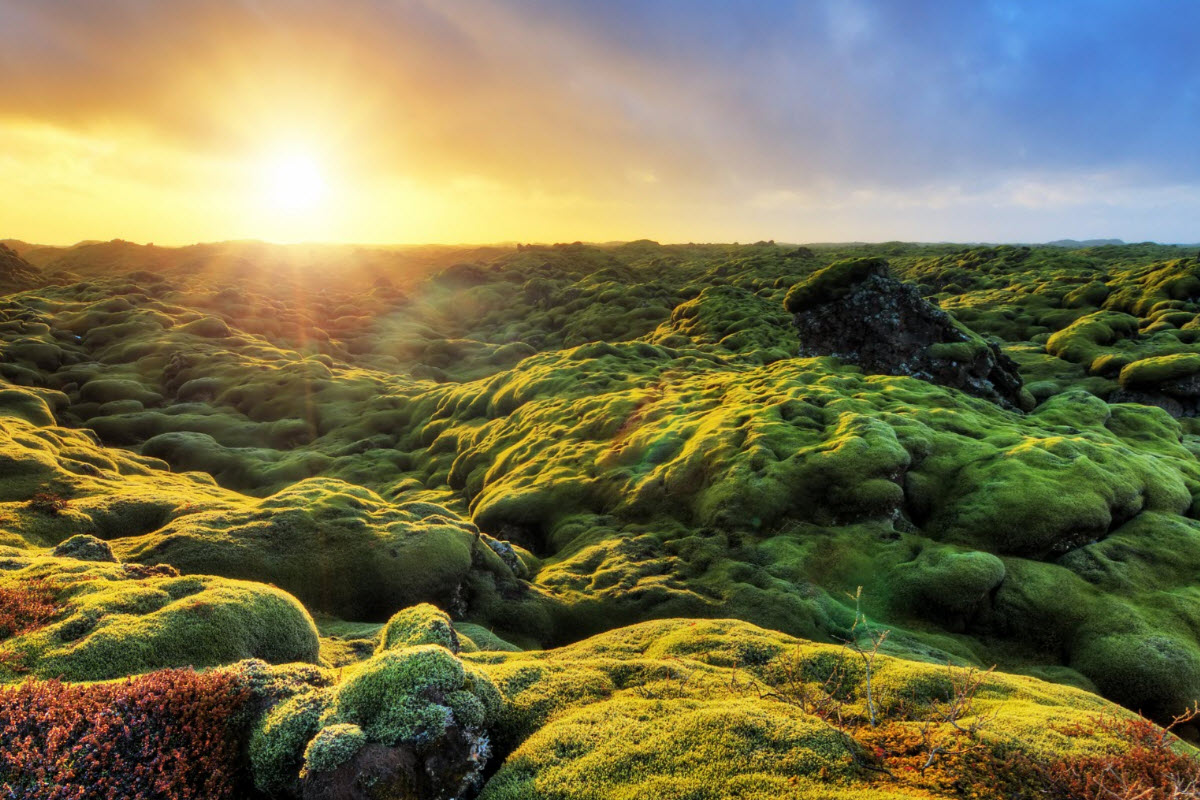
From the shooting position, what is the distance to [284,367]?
63.9 m

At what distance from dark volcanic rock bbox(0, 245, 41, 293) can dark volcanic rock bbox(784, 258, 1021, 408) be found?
167357mm

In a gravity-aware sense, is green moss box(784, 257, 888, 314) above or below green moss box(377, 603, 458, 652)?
above

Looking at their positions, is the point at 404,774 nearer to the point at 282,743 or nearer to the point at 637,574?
the point at 282,743

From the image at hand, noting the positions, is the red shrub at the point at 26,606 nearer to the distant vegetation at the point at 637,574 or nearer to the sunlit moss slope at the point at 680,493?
the distant vegetation at the point at 637,574

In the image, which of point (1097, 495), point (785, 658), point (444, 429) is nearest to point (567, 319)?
point (444, 429)

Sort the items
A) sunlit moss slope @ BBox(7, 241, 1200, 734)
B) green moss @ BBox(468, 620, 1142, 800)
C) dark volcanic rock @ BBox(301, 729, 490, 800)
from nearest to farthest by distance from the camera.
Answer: dark volcanic rock @ BBox(301, 729, 490, 800) → green moss @ BBox(468, 620, 1142, 800) → sunlit moss slope @ BBox(7, 241, 1200, 734)

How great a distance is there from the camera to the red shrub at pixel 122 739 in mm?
7332

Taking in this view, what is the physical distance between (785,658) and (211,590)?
12915 mm

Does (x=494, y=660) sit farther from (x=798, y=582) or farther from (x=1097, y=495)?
(x=1097, y=495)

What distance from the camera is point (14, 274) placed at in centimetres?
13462

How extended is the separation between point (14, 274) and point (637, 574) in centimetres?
18223

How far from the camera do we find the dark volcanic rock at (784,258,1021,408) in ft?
129

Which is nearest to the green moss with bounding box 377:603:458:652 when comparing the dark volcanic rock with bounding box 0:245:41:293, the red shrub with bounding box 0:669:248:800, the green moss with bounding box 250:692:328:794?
the green moss with bounding box 250:692:328:794

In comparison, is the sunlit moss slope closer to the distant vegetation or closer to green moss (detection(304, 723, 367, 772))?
the distant vegetation
